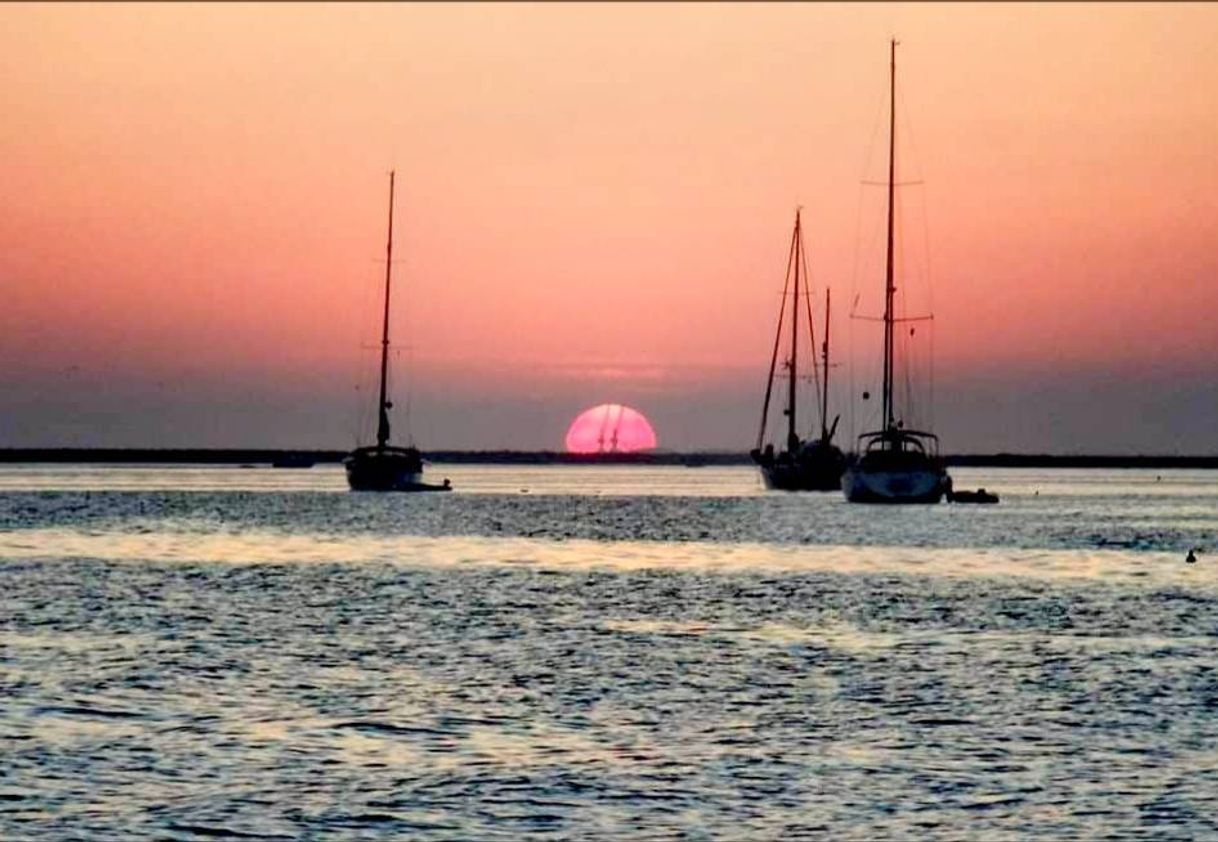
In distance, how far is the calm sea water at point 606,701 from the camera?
24.8m

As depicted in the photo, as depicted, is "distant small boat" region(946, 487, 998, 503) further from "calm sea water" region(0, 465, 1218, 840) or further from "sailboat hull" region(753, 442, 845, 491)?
"calm sea water" region(0, 465, 1218, 840)

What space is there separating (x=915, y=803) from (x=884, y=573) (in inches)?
1900

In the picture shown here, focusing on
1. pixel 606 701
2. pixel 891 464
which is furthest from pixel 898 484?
pixel 606 701

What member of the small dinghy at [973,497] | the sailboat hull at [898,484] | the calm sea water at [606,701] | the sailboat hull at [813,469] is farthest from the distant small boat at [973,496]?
the calm sea water at [606,701]

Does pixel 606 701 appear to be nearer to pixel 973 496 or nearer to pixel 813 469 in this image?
pixel 973 496

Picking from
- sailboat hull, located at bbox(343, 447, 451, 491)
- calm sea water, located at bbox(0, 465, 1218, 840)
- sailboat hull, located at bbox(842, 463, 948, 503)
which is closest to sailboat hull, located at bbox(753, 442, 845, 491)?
sailboat hull, located at bbox(343, 447, 451, 491)

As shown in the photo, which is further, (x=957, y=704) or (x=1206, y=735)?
(x=957, y=704)

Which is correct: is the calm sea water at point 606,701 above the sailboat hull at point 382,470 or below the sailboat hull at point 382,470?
below

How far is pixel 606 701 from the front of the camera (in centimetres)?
3481

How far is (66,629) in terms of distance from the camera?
4791 centimetres

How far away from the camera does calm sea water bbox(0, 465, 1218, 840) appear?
24.8m

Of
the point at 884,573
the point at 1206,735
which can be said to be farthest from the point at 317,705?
→ the point at 884,573

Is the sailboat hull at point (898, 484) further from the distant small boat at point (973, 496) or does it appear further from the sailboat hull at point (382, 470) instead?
the sailboat hull at point (382, 470)

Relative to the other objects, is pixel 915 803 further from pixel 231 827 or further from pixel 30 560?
pixel 30 560
